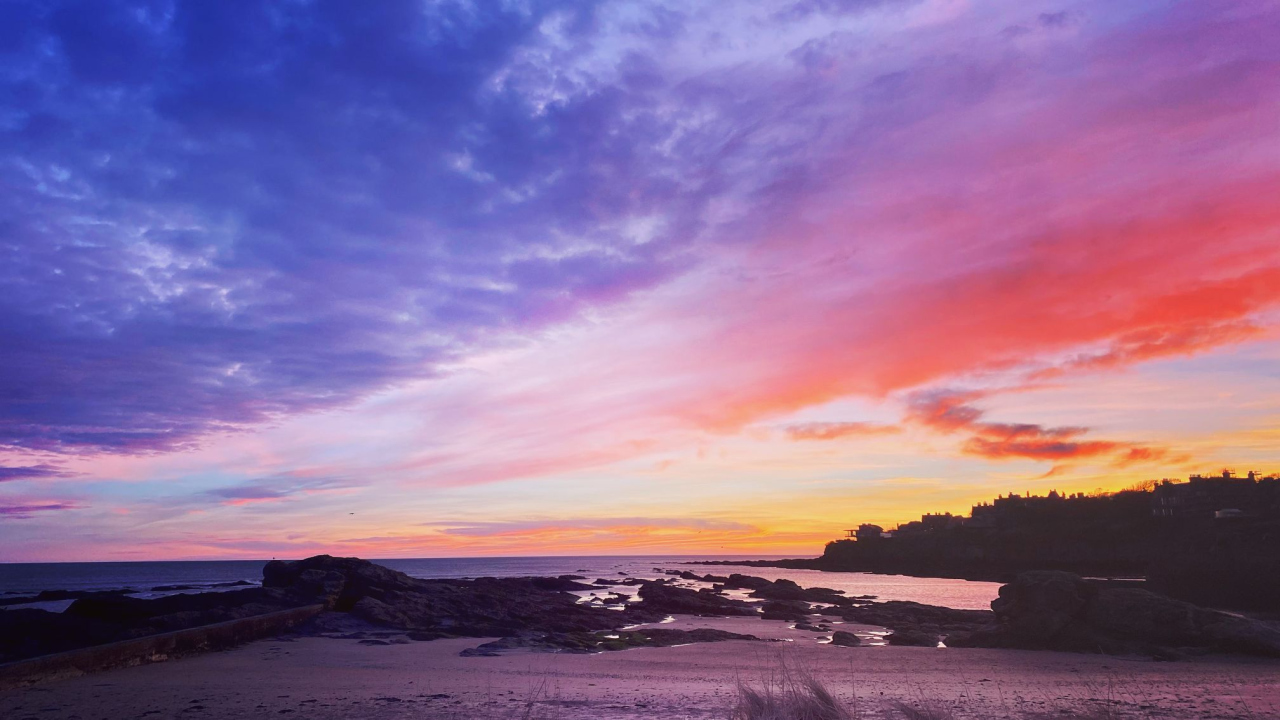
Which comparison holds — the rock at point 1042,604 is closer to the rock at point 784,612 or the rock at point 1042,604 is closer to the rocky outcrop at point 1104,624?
the rocky outcrop at point 1104,624

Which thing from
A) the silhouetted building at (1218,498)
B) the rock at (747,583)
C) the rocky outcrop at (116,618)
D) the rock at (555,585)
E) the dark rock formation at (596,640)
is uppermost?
the silhouetted building at (1218,498)

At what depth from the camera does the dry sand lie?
13797 millimetres

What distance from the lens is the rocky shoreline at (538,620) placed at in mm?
23375

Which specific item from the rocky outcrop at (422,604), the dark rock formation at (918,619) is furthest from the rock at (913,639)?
the rocky outcrop at (422,604)

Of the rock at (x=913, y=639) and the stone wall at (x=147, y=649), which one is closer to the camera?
the stone wall at (x=147, y=649)

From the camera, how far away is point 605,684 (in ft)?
58.6

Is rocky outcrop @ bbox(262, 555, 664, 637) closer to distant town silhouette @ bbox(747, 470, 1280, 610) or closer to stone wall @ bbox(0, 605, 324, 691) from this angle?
stone wall @ bbox(0, 605, 324, 691)

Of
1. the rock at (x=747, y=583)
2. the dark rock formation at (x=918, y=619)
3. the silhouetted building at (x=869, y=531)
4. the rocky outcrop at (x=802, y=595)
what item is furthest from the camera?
the silhouetted building at (x=869, y=531)

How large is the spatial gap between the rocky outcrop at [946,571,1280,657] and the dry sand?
1.28m

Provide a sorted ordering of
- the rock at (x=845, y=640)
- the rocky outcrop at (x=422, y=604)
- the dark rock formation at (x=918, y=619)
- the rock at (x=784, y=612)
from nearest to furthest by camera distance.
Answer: the rock at (x=845, y=640), the rocky outcrop at (x=422, y=604), the dark rock formation at (x=918, y=619), the rock at (x=784, y=612)

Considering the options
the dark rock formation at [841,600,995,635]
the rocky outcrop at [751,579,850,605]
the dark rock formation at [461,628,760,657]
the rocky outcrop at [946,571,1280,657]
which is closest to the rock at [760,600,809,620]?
the dark rock formation at [841,600,995,635]

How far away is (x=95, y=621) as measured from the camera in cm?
2181

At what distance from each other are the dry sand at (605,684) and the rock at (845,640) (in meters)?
3.00

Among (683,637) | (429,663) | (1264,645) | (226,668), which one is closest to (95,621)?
(226,668)
